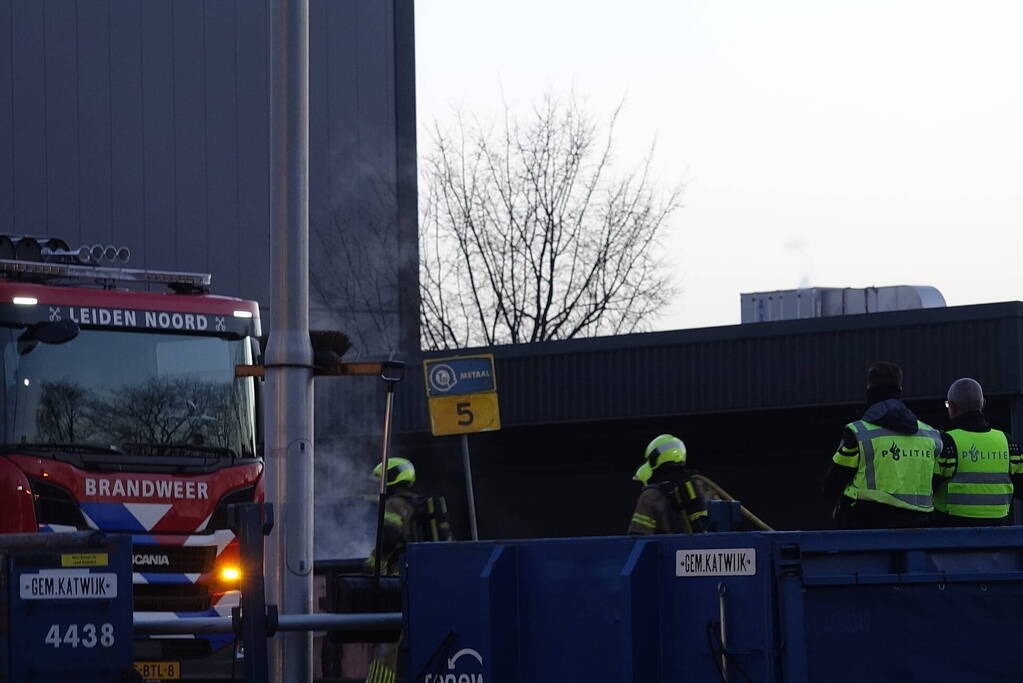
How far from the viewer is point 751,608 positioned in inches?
288

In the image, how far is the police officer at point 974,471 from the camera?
10898mm

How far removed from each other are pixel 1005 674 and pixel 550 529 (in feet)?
68.4

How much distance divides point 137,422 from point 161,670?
1.98m

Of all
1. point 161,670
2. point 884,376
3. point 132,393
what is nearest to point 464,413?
point 132,393

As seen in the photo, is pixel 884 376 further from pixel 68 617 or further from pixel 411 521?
pixel 68 617

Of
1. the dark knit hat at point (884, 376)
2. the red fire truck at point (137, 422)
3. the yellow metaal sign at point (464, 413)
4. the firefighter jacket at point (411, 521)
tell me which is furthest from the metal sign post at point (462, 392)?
the dark knit hat at point (884, 376)

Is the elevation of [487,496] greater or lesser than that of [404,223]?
lesser

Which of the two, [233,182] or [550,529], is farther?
[233,182]

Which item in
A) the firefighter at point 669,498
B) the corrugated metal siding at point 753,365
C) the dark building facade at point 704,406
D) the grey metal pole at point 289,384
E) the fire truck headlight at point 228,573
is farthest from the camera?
the dark building facade at point 704,406

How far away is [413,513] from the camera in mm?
12648

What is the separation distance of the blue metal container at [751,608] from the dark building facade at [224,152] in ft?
69.1

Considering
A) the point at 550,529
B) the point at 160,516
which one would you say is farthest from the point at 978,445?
the point at 550,529

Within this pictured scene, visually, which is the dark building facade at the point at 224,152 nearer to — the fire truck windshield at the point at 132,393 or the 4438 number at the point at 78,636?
the fire truck windshield at the point at 132,393

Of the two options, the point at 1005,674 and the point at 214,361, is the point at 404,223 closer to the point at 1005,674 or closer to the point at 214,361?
the point at 214,361
